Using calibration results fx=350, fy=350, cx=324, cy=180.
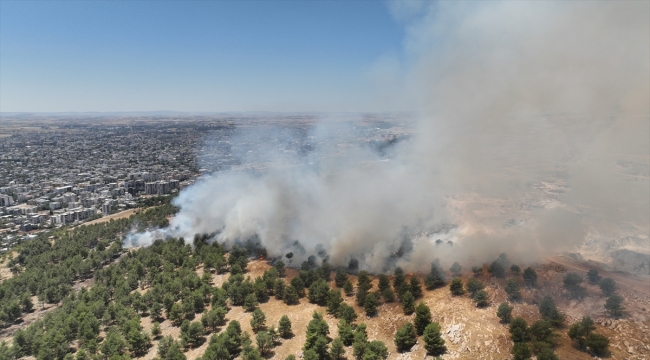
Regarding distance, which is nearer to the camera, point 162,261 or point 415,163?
point 162,261

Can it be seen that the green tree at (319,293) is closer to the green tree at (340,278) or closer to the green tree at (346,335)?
the green tree at (340,278)

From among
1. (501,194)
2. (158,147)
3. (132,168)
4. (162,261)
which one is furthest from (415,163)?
(158,147)

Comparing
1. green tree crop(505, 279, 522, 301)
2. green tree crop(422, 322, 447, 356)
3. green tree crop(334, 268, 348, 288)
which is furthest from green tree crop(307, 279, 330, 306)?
green tree crop(505, 279, 522, 301)

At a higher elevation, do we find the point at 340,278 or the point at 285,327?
the point at 340,278

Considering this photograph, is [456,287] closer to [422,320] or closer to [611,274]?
[422,320]

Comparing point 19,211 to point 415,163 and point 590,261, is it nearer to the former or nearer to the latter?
point 415,163

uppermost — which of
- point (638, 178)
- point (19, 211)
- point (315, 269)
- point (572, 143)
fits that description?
point (572, 143)

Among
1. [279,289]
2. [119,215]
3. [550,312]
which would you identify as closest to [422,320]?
[550,312]
